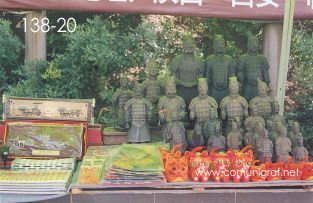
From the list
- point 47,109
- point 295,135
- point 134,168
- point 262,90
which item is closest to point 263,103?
point 262,90

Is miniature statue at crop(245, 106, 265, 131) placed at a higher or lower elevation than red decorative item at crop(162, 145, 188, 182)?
higher

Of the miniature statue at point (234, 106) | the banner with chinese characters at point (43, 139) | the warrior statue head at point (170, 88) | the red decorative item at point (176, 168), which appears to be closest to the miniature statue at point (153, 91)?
the warrior statue head at point (170, 88)

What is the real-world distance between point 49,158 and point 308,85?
133 inches

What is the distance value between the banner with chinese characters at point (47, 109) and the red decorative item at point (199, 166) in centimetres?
117

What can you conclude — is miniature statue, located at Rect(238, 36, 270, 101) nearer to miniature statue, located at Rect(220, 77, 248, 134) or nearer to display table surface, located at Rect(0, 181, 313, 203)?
miniature statue, located at Rect(220, 77, 248, 134)

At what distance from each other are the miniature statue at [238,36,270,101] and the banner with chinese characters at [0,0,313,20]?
35 centimetres

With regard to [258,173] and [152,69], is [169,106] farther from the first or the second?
[258,173]

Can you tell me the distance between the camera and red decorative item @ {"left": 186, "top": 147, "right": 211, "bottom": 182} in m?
4.02

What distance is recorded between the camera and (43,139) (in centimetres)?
456

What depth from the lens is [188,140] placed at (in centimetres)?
469

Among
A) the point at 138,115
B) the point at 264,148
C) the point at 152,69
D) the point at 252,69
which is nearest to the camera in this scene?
the point at 264,148

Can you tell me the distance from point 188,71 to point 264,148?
124 centimetres
